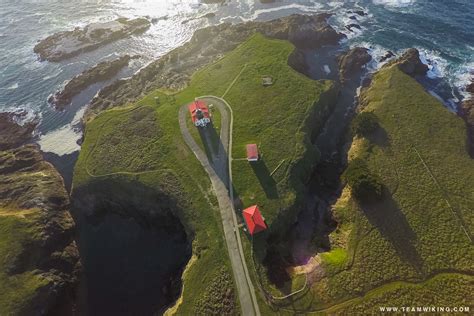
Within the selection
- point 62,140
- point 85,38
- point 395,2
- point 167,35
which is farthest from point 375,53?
point 85,38

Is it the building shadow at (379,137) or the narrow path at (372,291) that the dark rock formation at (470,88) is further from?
the narrow path at (372,291)

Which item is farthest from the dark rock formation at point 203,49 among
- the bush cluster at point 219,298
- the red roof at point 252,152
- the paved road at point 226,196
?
the bush cluster at point 219,298

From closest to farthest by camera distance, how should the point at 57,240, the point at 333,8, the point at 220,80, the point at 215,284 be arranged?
1. the point at 215,284
2. the point at 57,240
3. the point at 220,80
4. the point at 333,8

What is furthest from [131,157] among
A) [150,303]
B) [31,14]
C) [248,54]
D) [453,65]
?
[31,14]

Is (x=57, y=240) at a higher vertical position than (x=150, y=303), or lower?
higher

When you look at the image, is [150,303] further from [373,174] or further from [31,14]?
[31,14]

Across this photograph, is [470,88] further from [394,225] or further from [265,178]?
[265,178]

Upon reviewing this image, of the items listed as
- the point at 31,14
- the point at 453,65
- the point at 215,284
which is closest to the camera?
the point at 215,284
